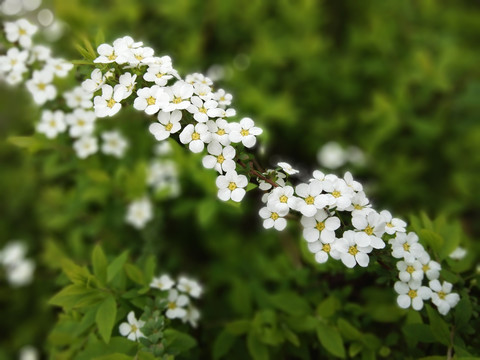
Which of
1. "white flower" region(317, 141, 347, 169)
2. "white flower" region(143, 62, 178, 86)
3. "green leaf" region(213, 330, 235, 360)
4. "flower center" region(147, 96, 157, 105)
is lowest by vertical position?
"green leaf" region(213, 330, 235, 360)

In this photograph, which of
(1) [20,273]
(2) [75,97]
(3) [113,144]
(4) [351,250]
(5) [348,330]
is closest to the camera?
(4) [351,250]

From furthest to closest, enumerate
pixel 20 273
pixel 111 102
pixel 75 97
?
pixel 20 273
pixel 75 97
pixel 111 102

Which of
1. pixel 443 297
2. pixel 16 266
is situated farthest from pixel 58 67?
pixel 443 297

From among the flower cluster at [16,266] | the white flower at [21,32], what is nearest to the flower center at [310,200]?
the white flower at [21,32]

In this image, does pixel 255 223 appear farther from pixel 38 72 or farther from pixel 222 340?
pixel 38 72

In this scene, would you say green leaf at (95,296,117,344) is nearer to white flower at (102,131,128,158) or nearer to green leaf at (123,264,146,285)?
green leaf at (123,264,146,285)

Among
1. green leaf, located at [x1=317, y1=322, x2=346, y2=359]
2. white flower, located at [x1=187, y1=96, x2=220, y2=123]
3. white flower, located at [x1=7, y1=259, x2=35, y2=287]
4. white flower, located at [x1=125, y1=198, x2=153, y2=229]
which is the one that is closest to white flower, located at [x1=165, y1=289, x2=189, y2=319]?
green leaf, located at [x1=317, y1=322, x2=346, y2=359]

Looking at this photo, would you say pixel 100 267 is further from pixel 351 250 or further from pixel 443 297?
pixel 443 297

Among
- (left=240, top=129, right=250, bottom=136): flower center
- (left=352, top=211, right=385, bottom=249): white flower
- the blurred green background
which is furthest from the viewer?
the blurred green background
